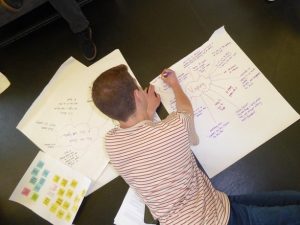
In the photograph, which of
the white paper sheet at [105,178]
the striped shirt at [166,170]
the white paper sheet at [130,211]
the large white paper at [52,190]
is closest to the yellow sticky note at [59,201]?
the large white paper at [52,190]

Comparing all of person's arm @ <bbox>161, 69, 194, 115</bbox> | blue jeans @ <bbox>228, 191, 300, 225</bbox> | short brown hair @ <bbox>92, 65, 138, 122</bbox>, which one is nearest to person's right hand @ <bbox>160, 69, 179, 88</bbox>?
person's arm @ <bbox>161, 69, 194, 115</bbox>

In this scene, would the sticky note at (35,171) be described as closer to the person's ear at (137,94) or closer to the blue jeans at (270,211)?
the person's ear at (137,94)

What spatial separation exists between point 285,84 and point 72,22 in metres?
0.82

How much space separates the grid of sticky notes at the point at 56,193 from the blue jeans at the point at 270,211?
0.56 m

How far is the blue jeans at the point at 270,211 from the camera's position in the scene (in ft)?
2.92

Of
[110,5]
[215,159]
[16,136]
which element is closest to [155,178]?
[215,159]

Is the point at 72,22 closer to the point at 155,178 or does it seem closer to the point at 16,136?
the point at 16,136

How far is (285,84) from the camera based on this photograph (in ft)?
3.71

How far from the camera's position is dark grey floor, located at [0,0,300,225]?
1.10 m

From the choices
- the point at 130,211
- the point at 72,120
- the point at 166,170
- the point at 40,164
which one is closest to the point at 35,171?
the point at 40,164

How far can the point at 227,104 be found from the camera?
3.73 ft

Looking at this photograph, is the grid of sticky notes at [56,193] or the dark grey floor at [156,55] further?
the grid of sticky notes at [56,193]

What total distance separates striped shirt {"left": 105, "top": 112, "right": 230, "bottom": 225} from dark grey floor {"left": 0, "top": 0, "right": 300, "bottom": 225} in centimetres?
24

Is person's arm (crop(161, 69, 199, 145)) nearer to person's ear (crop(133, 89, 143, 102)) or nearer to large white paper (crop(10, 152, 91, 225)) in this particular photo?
person's ear (crop(133, 89, 143, 102))
